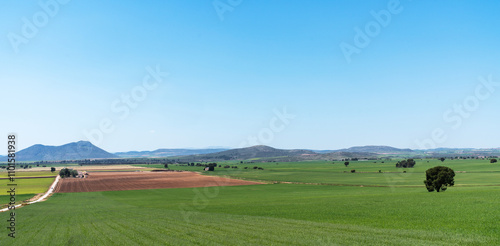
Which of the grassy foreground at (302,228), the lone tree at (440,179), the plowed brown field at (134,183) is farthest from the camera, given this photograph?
the plowed brown field at (134,183)

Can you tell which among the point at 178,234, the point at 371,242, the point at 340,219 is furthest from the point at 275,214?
the point at 371,242

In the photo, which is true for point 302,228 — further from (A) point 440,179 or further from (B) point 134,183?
(B) point 134,183

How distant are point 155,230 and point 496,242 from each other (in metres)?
29.4

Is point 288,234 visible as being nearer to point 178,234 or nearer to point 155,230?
point 178,234

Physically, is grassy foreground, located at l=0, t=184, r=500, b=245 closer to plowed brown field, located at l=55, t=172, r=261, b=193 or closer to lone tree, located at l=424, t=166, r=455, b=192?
lone tree, located at l=424, t=166, r=455, b=192

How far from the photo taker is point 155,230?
31.6m

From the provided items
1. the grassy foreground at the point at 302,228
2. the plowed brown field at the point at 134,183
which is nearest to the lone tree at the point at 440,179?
the grassy foreground at the point at 302,228

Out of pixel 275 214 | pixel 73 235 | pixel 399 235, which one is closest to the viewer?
pixel 399 235

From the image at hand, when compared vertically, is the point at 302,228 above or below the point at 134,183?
above

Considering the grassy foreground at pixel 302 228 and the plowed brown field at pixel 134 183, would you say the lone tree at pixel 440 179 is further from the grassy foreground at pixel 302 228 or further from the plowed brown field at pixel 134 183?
the plowed brown field at pixel 134 183

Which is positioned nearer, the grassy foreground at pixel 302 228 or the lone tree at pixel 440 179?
the grassy foreground at pixel 302 228

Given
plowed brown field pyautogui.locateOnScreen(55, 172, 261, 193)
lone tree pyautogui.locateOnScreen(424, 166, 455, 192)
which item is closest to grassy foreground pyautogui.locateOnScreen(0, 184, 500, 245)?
lone tree pyautogui.locateOnScreen(424, 166, 455, 192)

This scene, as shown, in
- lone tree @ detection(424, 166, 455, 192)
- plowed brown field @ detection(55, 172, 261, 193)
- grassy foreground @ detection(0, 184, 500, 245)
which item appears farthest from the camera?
plowed brown field @ detection(55, 172, 261, 193)

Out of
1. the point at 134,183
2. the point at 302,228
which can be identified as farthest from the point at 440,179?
the point at 134,183
